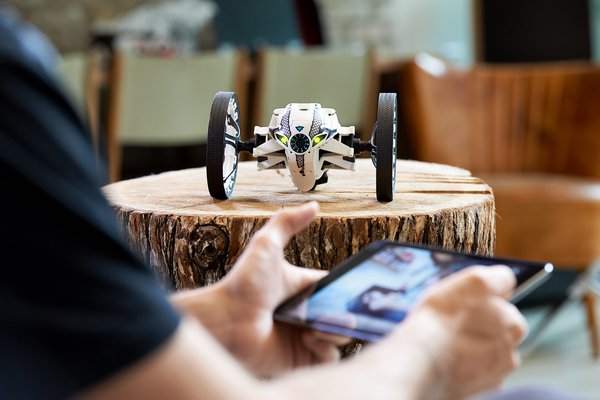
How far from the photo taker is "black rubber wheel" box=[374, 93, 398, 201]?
119cm

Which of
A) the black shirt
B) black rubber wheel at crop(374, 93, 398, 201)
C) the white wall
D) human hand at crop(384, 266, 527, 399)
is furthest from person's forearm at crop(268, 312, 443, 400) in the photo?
the white wall

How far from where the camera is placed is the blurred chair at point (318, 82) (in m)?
2.65

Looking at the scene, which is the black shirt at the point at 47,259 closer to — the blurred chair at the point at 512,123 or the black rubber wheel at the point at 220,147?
the black rubber wheel at the point at 220,147

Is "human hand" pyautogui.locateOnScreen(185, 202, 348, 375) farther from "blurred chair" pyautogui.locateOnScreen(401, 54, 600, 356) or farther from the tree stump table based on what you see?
"blurred chair" pyautogui.locateOnScreen(401, 54, 600, 356)

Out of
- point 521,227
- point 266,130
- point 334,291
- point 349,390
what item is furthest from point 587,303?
point 349,390

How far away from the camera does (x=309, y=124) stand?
1235 mm

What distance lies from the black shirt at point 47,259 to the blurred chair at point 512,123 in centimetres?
204

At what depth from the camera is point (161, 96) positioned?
2.62 m

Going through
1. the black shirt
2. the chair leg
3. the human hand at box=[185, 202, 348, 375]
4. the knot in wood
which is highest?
the black shirt

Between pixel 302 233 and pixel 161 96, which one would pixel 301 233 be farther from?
pixel 161 96

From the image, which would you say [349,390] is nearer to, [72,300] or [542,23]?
[72,300]

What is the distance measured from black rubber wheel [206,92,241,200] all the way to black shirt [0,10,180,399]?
2.61 feet

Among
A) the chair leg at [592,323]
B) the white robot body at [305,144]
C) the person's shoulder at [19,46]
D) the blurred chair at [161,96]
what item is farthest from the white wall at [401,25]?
the person's shoulder at [19,46]

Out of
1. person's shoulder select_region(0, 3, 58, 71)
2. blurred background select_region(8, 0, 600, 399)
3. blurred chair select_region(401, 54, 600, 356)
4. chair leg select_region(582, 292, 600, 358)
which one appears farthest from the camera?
blurred chair select_region(401, 54, 600, 356)
